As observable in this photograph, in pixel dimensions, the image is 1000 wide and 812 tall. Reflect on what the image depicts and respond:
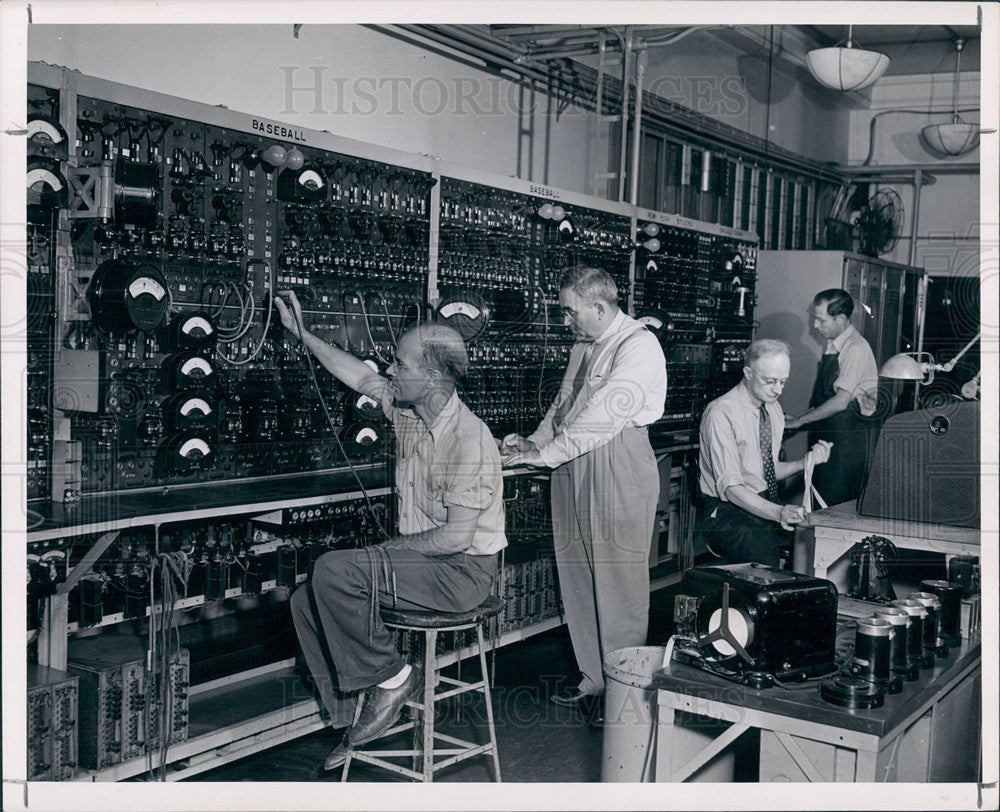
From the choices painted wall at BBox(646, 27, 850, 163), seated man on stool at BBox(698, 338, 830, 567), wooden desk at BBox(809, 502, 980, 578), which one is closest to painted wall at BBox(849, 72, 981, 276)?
painted wall at BBox(646, 27, 850, 163)

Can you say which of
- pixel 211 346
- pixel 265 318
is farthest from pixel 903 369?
pixel 211 346

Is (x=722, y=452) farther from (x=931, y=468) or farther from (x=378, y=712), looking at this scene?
(x=378, y=712)

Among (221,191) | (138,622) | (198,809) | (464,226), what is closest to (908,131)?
(464,226)

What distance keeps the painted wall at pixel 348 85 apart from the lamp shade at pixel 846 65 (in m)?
1.44

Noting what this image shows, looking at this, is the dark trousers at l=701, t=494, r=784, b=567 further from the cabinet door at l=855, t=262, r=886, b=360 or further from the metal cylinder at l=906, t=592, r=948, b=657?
the cabinet door at l=855, t=262, r=886, b=360

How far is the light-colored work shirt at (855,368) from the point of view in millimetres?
5457

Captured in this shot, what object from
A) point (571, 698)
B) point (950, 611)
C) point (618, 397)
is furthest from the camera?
point (571, 698)

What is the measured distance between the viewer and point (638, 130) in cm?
586

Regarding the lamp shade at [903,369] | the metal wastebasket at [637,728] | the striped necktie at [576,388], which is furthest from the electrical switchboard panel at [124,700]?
the lamp shade at [903,369]

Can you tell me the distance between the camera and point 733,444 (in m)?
3.97

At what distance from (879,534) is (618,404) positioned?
1048 millimetres

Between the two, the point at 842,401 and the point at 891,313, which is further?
the point at 891,313

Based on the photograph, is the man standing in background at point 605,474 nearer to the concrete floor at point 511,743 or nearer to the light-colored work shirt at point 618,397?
Answer: the light-colored work shirt at point 618,397

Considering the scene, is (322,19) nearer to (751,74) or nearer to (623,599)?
(623,599)
